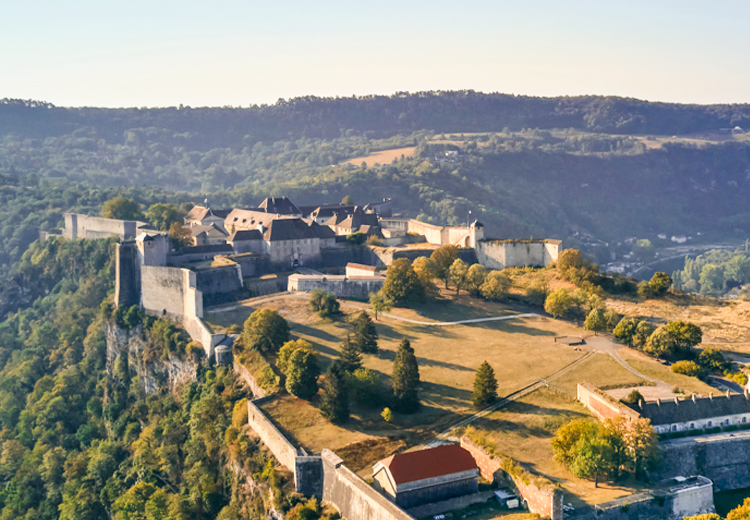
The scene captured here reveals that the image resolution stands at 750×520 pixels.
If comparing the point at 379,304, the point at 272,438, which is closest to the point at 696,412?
the point at 272,438

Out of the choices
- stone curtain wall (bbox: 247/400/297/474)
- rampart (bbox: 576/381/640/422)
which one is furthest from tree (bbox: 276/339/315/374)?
rampart (bbox: 576/381/640/422)

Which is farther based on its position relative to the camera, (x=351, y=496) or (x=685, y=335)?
(x=685, y=335)

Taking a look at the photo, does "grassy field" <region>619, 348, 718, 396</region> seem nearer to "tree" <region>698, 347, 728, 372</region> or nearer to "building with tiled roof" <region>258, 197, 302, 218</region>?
"tree" <region>698, 347, 728, 372</region>

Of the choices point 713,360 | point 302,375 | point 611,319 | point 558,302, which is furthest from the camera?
point 558,302

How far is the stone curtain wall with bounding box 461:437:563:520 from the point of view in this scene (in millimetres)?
28672

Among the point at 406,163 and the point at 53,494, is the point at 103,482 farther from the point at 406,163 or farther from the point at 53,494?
the point at 406,163

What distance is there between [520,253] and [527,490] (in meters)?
37.5

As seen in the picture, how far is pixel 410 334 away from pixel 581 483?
20778mm

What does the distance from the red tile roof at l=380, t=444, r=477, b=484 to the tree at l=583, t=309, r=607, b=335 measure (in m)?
20.0

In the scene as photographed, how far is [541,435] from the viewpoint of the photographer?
3553 cm

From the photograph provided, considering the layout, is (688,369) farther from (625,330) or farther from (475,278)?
(475,278)

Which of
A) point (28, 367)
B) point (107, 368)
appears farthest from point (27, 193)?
point (107, 368)

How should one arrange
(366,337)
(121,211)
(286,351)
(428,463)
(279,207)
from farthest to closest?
1. (121,211)
2. (279,207)
3. (366,337)
4. (286,351)
5. (428,463)

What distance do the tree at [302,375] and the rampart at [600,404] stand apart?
1404 cm
